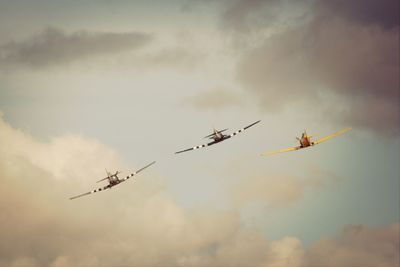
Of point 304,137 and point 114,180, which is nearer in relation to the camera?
point 304,137

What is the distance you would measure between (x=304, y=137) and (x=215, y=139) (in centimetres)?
2471

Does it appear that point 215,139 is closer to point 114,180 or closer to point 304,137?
point 304,137

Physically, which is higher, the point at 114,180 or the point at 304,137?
the point at 114,180

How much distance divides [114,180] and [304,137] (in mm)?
67501

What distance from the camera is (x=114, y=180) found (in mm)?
181500

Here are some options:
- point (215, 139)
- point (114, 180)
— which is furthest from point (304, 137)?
point (114, 180)

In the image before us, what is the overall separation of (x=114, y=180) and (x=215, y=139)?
46.2 metres

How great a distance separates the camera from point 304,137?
490 feet

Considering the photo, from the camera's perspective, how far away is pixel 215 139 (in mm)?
152500

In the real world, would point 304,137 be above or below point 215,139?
below

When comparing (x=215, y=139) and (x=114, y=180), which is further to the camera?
(x=114, y=180)
